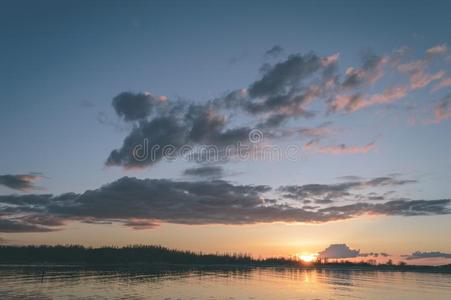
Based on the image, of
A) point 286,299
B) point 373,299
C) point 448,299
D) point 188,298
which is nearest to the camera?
point 188,298

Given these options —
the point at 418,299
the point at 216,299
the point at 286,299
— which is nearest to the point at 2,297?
the point at 216,299

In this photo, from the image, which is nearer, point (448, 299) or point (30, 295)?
point (30, 295)

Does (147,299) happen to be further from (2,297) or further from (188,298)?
(2,297)

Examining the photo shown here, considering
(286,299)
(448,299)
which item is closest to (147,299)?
(286,299)

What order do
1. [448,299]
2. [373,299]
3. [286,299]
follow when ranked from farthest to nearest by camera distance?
[448,299] < [373,299] < [286,299]

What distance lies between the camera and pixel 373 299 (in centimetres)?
8819

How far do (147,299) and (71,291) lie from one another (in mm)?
19134

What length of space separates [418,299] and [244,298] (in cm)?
4383

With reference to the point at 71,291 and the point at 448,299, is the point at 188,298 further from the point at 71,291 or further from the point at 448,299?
the point at 448,299

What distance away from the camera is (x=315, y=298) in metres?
82.4

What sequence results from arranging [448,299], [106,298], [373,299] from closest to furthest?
[106,298] < [373,299] < [448,299]

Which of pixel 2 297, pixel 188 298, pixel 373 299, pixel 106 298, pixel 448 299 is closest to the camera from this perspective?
pixel 2 297

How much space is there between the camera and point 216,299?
2911 inches

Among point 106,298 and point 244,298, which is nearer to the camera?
point 106,298
